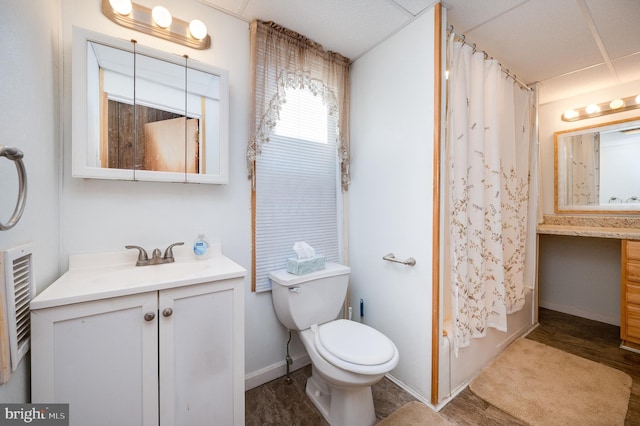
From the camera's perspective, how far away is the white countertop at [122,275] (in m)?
0.83

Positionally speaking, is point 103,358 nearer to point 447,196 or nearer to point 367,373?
point 367,373

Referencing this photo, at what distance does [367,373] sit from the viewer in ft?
3.68

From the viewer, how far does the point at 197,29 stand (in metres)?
1.35

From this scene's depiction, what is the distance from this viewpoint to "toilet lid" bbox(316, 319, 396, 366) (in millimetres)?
1184

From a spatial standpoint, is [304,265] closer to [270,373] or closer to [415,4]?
[270,373]

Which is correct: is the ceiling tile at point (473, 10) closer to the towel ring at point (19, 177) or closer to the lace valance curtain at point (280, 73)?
the lace valance curtain at point (280, 73)

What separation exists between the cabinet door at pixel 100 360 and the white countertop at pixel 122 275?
0.04 metres

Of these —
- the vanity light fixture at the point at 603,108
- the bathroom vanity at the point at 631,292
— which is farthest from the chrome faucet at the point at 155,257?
the vanity light fixture at the point at 603,108

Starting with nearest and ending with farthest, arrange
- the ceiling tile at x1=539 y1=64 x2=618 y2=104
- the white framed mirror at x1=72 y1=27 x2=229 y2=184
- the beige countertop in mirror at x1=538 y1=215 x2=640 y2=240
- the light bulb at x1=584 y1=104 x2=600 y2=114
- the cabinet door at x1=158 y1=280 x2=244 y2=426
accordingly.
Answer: the cabinet door at x1=158 y1=280 x2=244 y2=426, the white framed mirror at x1=72 y1=27 x2=229 y2=184, the beige countertop in mirror at x1=538 y1=215 x2=640 y2=240, the ceiling tile at x1=539 y1=64 x2=618 y2=104, the light bulb at x1=584 y1=104 x2=600 y2=114

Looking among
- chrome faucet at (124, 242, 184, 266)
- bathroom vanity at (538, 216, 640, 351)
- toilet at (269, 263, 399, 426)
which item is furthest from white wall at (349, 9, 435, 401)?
bathroom vanity at (538, 216, 640, 351)

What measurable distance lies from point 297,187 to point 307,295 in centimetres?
74

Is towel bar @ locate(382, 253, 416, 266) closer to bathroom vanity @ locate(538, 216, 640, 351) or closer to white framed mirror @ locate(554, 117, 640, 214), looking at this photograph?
bathroom vanity @ locate(538, 216, 640, 351)

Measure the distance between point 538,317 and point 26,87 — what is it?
13.5 ft

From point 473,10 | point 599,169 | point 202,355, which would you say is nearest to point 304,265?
point 202,355
